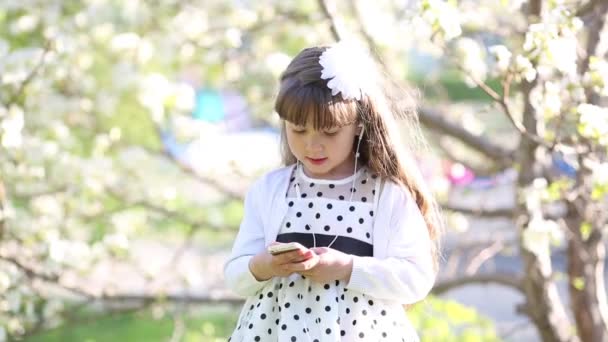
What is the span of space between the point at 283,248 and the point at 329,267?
0.10 meters

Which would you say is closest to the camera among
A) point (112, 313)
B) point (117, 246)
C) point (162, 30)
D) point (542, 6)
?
point (542, 6)

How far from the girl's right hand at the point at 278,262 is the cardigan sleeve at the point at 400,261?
0.37 ft

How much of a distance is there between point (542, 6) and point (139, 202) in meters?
1.78

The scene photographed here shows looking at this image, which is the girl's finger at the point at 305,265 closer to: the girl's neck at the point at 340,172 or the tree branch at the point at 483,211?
the girl's neck at the point at 340,172

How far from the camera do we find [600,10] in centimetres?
293

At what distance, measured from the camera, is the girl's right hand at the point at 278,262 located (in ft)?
6.32

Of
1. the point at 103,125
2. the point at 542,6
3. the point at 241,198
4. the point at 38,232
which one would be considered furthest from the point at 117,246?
the point at 542,6

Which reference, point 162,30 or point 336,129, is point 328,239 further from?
point 162,30

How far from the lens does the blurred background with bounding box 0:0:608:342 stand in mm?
3033

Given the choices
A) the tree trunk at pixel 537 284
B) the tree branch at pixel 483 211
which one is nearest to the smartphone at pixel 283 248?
the tree trunk at pixel 537 284

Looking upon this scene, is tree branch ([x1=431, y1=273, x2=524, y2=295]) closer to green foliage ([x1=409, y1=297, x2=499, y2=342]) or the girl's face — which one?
green foliage ([x1=409, y1=297, x2=499, y2=342])

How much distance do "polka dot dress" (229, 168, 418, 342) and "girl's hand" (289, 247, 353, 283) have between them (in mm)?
49

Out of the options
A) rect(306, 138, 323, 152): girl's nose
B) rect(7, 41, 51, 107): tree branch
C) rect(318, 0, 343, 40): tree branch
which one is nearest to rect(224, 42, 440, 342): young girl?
rect(306, 138, 323, 152): girl's nose

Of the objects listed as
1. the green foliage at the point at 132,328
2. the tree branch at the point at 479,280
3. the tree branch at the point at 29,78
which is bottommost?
the green foliage at the point at 132,328
